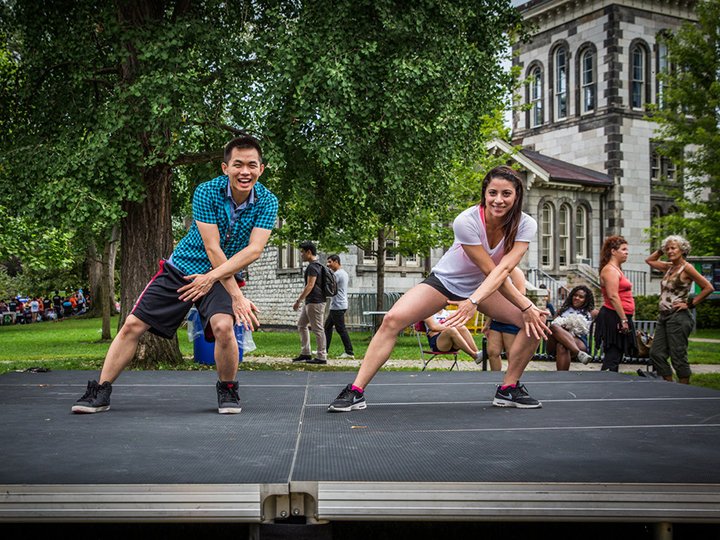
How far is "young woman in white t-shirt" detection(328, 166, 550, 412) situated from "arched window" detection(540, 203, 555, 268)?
106 feet

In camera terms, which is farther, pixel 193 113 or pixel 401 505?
pixel 193 113

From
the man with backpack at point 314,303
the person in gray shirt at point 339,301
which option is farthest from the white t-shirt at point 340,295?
the man with backpack at point 314,303

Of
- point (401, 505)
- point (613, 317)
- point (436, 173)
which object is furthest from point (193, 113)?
point (401, 505)

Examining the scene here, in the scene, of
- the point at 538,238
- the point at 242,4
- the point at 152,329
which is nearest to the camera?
the point at 152,329

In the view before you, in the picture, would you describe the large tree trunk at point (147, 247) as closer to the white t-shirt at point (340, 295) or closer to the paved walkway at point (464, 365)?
the paved walkway at point (464, 365)

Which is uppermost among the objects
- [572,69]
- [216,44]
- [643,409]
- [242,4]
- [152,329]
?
[572,69]

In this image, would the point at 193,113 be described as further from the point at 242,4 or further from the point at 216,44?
the point at 242,4

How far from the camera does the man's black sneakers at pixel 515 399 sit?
21.2 ft

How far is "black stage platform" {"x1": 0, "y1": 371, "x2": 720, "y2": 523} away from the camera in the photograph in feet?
10.6

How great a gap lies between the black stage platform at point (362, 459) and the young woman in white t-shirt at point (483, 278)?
0.49 meters

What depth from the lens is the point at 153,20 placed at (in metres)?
12.9

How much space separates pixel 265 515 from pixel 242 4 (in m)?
12.3

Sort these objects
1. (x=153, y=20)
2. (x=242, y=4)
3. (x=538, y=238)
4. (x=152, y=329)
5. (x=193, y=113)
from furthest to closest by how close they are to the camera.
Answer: (x=538, y=238) → (x=242, y=4) → (x=153, y=20) → (x=193, y=113) → (x=152, y=329)

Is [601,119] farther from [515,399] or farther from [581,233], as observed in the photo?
[515,399]
